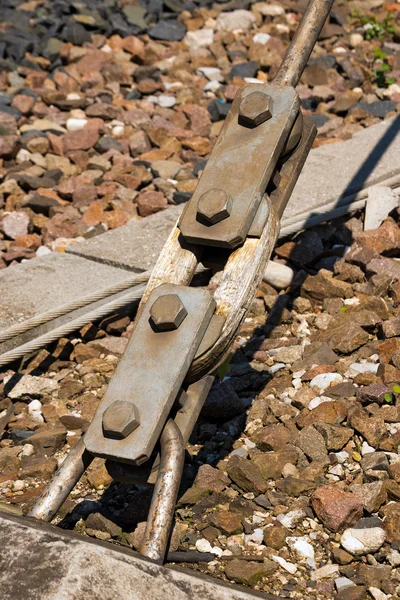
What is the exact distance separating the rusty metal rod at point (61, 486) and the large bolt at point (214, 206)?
0.67 metres

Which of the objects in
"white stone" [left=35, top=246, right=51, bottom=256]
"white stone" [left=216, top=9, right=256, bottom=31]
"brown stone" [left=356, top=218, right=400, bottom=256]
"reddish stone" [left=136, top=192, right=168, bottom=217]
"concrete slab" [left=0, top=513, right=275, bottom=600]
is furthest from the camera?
"white stone" [left=216, top=9, right=256, bottom=31]

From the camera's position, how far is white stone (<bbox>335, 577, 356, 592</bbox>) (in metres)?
2.41

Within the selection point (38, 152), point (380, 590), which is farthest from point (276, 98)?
point (38, 152)

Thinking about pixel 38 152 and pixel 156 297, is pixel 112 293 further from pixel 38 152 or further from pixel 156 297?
pixel 38 152

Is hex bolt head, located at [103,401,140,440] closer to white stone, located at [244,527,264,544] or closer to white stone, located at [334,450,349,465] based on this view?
white stone, located at [244,527,264,544]

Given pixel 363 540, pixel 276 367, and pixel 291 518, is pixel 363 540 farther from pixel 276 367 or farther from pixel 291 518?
pixel 276 367

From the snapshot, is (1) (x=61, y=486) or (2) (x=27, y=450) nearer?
(1) (x=61, y=486)

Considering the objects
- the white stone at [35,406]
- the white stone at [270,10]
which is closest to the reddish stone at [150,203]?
the white stone at [35,406]

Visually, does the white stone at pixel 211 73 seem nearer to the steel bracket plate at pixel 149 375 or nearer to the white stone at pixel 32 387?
the white stone at pixel 32 387

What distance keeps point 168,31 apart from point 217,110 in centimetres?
158

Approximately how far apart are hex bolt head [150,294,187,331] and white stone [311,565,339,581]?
2.49 feet

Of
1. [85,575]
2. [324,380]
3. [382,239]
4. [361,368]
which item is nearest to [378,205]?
[382,239]

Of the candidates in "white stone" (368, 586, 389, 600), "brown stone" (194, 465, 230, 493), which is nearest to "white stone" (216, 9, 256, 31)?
"brown stone" (194, 465, 230, 493)

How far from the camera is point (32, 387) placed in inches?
140
